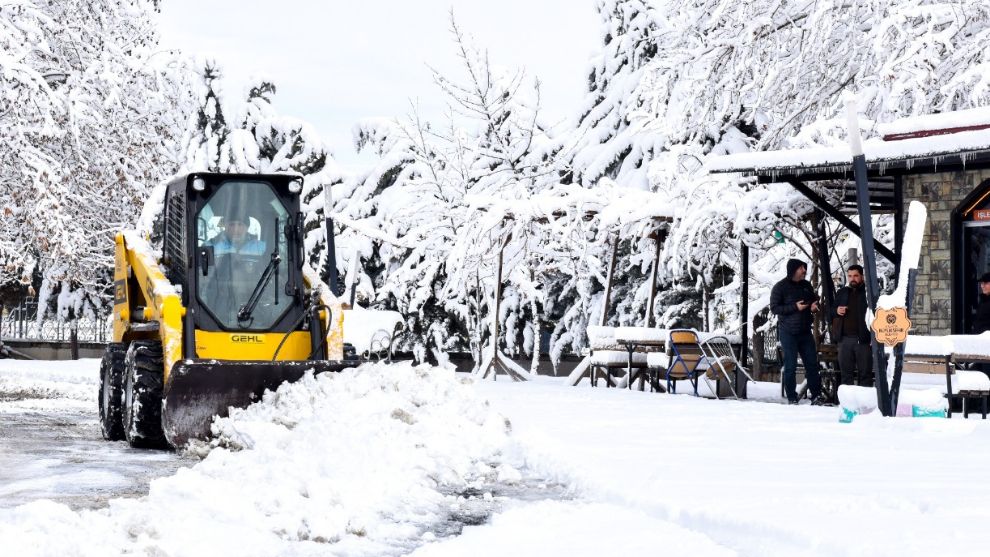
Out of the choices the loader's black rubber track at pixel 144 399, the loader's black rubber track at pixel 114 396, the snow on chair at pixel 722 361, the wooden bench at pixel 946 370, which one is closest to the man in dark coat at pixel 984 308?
the wooden bench at pixel 946 370

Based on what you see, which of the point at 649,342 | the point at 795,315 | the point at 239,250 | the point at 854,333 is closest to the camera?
the point at 239,250

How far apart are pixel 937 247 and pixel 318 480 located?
9.87 m

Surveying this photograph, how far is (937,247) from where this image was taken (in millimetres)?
16062

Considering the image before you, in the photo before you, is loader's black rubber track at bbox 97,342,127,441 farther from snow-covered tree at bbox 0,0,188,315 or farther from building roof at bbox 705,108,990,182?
snow-covered tree at bbox 0,0,188,315

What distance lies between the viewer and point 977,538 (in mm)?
6336

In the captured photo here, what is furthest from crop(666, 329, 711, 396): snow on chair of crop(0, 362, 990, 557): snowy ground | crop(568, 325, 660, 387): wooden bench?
crop(0, 362, 990, 557): snowy ground

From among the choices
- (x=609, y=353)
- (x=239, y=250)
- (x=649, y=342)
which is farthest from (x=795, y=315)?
(x=239, y=250)

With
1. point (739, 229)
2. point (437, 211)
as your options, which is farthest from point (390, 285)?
point (739, 229)

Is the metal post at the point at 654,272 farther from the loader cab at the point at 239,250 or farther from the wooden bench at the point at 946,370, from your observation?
the loader cab at the point at 239,250

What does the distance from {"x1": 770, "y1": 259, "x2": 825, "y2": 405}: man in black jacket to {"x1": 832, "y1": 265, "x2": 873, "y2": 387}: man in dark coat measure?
1.40 ft

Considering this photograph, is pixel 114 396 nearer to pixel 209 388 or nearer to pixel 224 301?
pixel 224 301

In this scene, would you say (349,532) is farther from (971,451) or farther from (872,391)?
(872,391)

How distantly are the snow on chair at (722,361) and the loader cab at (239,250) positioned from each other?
6.76 m

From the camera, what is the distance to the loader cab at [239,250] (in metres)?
12.7
